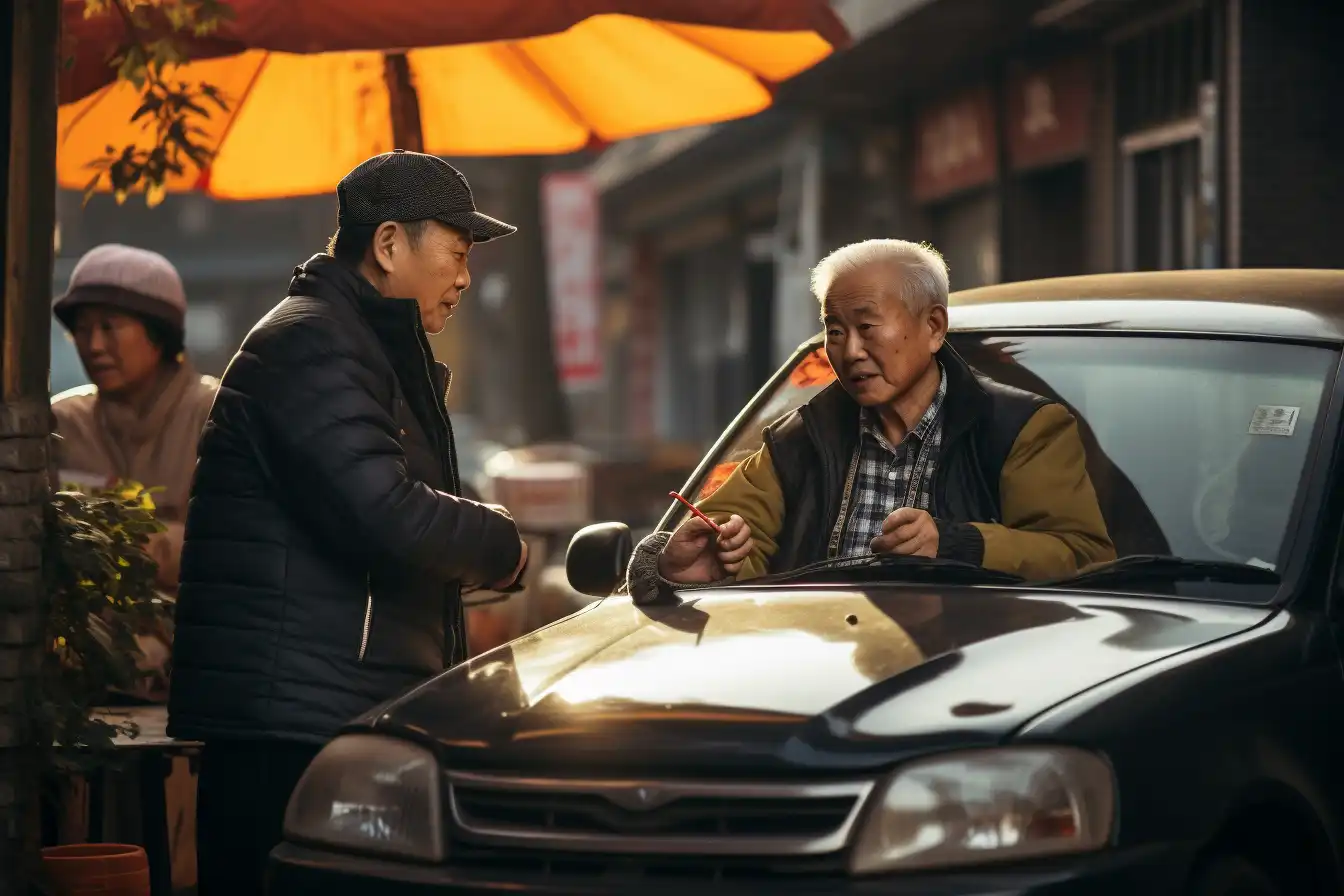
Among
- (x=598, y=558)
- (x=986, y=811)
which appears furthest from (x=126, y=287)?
(x=986, y=811)

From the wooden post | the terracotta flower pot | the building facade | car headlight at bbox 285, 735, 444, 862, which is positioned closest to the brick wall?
the building facade

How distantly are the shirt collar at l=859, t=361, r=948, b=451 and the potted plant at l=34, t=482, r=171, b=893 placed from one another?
169cm

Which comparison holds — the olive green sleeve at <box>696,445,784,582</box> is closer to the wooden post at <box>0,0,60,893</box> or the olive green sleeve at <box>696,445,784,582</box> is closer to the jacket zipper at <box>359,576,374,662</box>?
the jacket zipper at <box>359,576,374,662</box>

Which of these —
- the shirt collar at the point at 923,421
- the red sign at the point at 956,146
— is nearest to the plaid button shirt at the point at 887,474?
the shirt collar at the point at 923,421

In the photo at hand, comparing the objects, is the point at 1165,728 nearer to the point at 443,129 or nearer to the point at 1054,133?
the point at 443,129

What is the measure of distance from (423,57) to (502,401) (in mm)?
50721

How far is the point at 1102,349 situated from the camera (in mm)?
4930

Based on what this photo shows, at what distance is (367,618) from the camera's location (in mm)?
4562

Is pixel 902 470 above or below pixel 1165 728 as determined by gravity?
above

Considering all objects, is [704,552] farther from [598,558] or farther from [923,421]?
[923,421]

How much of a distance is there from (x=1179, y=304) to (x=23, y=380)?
7.81ft

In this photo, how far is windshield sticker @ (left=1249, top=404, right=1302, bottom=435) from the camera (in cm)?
446

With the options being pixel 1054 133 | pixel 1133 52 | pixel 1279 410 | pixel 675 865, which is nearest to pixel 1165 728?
pixel 675 865

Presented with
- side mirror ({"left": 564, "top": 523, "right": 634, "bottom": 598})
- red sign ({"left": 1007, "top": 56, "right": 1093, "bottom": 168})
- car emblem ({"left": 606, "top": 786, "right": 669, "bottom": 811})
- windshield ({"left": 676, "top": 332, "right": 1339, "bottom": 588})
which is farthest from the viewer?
red sign ({"left": 1007, "top": 56, "right": 1093, "bottom": 168})
